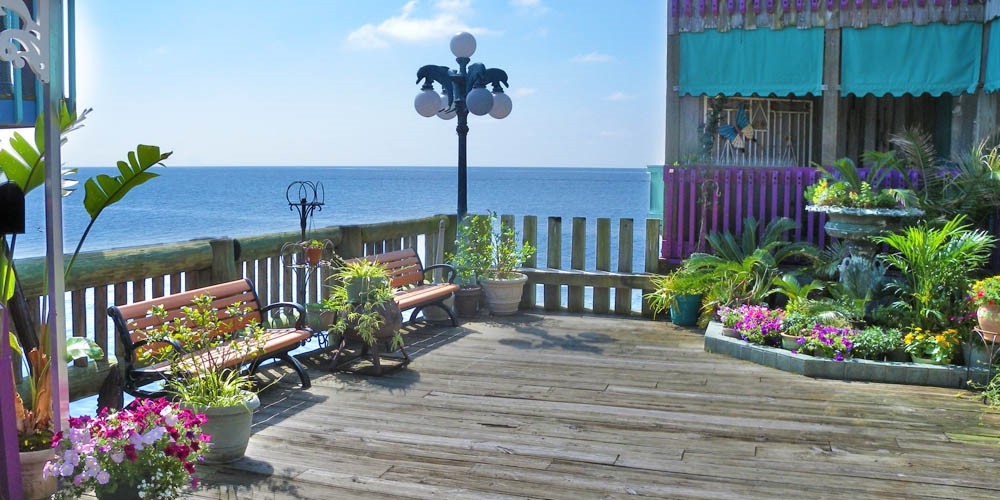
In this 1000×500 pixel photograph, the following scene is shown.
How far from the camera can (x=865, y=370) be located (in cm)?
606

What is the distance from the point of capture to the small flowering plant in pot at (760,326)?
6.71 meters

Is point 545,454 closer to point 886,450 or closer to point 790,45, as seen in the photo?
point 886,450

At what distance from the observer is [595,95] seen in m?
49.7

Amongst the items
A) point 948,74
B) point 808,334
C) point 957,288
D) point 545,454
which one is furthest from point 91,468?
point 948,74

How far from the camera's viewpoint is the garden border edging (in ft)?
19.3

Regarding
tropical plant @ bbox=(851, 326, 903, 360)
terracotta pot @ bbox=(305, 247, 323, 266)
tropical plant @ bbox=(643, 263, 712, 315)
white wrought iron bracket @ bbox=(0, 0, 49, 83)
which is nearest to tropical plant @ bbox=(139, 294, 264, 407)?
terracotta pot @ bbox=(305, 247, 323, 266)

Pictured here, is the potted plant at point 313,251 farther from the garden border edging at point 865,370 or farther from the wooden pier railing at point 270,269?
the garden border edging at point 865,370

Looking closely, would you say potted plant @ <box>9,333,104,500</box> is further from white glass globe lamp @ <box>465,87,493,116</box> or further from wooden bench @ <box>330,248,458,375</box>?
white glass globe lamp @ <box>465,87,493,116</box>

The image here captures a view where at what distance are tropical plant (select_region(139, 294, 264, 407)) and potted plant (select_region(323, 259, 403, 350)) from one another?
3.58ft

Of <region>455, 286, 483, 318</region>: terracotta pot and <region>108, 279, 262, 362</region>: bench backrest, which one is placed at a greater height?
<region>108, 279, 262, 362</region>: bench backrest

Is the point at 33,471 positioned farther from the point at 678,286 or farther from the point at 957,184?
the point at 957,184

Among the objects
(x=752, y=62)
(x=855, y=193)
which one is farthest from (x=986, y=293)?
(x=752, y=62)

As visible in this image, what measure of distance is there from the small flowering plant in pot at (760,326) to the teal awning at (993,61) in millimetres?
3530

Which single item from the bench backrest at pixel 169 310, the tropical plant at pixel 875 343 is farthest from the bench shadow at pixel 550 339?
the bench backrest at pixel 169 310
